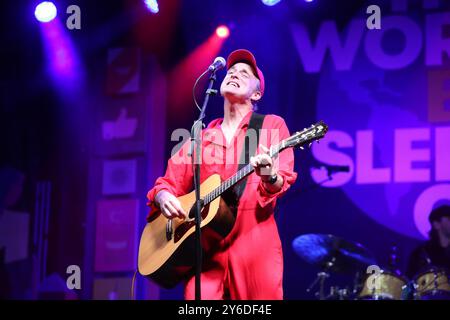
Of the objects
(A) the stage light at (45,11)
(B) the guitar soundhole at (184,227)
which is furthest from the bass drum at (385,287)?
(A) the stage light at (45,11)

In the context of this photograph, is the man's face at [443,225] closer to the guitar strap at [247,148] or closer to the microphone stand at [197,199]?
the guitar strap at [247,148]

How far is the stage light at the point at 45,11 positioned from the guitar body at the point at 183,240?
3.75m

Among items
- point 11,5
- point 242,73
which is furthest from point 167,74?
point 242,73

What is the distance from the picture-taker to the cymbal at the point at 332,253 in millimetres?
6598

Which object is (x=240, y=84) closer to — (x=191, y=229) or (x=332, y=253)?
(x=191, y=229)

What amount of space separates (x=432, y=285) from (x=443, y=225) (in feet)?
2.44

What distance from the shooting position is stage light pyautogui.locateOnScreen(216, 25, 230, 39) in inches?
300

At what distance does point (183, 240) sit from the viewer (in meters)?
4.36

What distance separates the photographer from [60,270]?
7773mm

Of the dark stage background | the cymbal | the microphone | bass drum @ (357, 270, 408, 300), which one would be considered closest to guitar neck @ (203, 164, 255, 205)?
the microphone

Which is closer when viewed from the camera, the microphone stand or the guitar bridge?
the microphone stand

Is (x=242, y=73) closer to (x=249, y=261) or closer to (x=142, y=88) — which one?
(x=249, y=261)

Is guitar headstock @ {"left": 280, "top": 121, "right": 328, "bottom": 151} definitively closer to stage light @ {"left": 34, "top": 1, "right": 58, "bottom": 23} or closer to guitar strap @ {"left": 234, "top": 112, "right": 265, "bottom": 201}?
guitar strap @ {"left": 234, "top": 112, "right": 265, "bottom": 201}

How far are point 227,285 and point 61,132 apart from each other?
4.38 m
